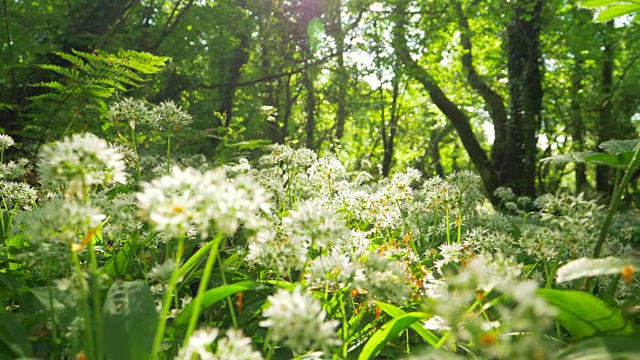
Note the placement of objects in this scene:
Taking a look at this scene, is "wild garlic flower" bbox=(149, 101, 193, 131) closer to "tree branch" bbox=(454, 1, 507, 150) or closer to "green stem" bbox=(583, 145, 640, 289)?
"green stem" bbox=(583, 145, 640, 289)

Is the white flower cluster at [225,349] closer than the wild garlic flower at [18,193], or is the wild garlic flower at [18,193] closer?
the white flower cluster at [225,349]

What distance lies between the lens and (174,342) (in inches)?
64.3

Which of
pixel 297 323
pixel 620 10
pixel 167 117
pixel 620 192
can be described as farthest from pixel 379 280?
pixel 167 117

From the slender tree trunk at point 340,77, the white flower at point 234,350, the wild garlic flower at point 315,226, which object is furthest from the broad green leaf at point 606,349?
the slender tree trunk at point 340,77

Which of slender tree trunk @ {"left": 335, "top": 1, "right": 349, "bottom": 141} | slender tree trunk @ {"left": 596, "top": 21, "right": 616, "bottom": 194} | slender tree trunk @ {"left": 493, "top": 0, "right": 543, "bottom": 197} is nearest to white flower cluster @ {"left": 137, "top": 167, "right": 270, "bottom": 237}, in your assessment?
slender tree trunk @ {"left": 335, "top": 1, "right": 349, "bottom": 141}

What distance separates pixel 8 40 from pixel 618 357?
6009 millimetres

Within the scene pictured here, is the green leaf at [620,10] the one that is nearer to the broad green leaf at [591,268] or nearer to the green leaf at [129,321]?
the broad green leaf at [591,268]

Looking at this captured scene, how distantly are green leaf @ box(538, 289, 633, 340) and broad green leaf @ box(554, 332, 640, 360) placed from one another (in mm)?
218

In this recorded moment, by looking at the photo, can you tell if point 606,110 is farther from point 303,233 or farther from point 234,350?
point 234,350

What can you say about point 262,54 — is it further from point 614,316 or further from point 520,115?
point 614,316

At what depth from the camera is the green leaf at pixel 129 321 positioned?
4.90ft

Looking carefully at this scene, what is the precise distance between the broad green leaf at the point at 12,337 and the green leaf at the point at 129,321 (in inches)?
9.7

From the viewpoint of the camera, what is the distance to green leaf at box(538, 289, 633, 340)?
1538mm

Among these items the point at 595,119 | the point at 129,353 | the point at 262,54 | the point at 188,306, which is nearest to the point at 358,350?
the point at 188,306
